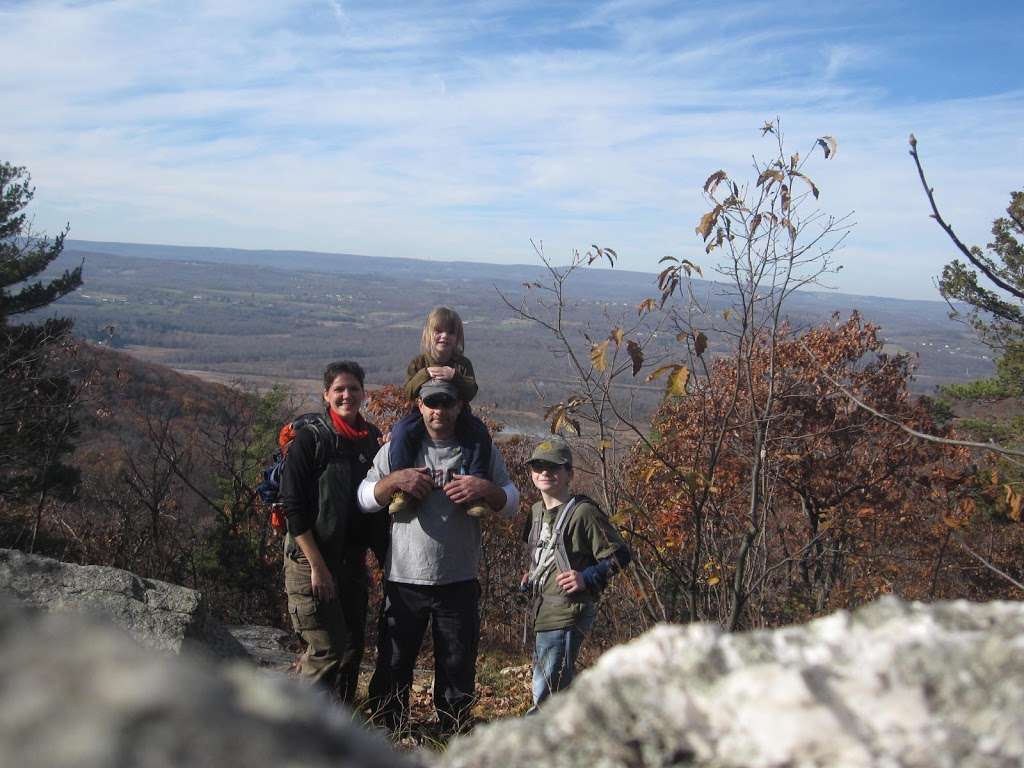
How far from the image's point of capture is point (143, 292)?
5620 inches

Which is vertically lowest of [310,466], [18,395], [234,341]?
[234,341]

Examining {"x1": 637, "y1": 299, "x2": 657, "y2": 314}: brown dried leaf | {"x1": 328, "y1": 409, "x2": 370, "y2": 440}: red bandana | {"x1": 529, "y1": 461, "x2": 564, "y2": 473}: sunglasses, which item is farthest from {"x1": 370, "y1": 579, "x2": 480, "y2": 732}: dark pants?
{"x1": 637, "y1": 299, "x2": 657, "y2": 314}: brown dried leaf

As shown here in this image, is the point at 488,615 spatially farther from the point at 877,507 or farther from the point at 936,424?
the point at 936,424

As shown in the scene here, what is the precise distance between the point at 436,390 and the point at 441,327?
0.44 m

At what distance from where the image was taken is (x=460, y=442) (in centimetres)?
382

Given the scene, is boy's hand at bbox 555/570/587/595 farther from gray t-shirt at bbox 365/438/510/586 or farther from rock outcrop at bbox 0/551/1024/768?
rock outcrop at bbox 0/551/1024/768

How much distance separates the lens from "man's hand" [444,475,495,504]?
360 cm

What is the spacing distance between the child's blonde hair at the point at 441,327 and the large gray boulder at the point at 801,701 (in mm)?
3202

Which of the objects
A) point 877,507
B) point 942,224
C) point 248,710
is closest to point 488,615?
point 877,507

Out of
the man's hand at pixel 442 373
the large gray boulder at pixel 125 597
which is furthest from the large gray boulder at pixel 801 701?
the man's hand at pixel 442 373

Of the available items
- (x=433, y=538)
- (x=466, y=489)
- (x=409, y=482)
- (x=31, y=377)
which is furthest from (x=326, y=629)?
(x=31, y=377)

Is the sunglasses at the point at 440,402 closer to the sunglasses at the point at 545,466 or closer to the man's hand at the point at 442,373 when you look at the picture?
the man's hand at the point at 442,373

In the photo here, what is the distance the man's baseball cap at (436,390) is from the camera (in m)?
3.68

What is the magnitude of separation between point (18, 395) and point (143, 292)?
482 ft
